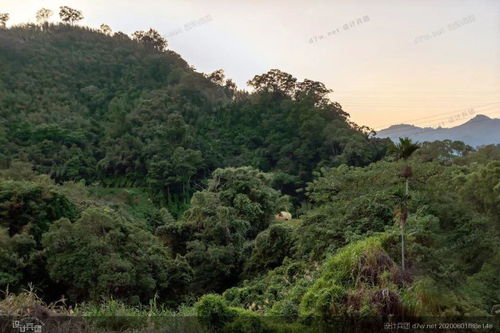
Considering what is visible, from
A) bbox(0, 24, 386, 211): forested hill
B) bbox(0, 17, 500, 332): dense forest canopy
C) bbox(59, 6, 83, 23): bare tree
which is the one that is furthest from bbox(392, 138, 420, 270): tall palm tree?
bbox(59, 6, 83, 23): bare tree

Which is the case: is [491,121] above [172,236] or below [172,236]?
above

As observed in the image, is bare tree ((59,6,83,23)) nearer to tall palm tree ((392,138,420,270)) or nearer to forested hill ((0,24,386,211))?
forested hill ((0,24,386,211))

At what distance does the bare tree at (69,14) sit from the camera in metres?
58.3

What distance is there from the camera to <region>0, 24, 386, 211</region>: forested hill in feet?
115

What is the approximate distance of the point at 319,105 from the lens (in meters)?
44.7

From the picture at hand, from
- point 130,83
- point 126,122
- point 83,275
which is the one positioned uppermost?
point 130,83

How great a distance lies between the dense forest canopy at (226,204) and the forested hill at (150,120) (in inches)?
6.9

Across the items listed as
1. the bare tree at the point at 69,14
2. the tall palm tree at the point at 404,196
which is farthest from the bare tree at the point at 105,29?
the tall palm tree at the point at 404,196

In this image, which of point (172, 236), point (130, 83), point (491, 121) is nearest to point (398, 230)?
point (172, 236)

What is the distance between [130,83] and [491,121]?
41748mm

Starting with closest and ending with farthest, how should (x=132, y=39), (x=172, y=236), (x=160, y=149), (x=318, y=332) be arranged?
1. (x=318, y=332)
2. (x=172, y=236)
3. (x=160, y=149)
4. (x=132, y=39)

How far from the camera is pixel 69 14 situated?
58.7 meters

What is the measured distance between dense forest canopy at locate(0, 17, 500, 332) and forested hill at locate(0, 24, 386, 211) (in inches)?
6.9

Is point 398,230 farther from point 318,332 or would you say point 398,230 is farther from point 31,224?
point 31,224
